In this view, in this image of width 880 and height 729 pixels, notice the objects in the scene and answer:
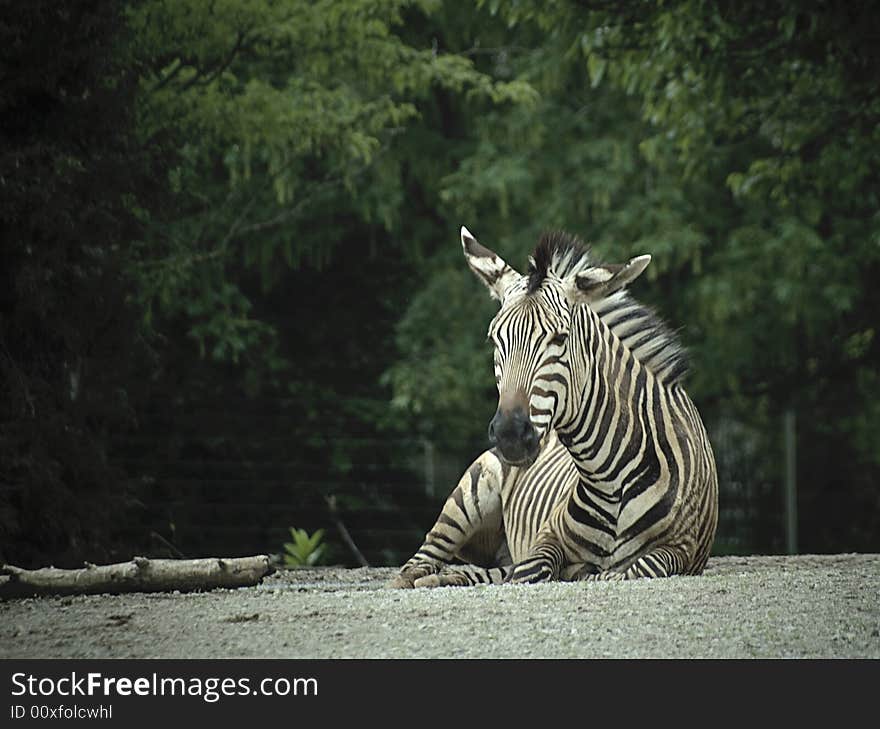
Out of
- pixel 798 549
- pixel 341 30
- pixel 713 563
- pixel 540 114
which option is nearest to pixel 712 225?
pixel 540 114

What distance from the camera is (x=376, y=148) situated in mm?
16438

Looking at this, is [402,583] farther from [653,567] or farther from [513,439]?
[513,439]

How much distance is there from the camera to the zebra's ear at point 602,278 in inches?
321

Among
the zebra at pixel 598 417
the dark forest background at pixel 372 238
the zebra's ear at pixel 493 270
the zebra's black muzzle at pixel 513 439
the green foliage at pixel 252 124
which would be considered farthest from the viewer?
the green foliage at pixel 252 124

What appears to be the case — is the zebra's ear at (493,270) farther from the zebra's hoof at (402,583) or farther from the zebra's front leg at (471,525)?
the zebra's hoof at (402,583)

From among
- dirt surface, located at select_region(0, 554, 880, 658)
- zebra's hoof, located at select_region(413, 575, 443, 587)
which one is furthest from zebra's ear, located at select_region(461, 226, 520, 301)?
dirt surface, located at select_region(0, 554, 880, 658)

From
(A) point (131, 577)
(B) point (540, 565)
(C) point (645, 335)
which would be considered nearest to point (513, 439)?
(B) point (540, 565)

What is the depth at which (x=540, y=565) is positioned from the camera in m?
8.16

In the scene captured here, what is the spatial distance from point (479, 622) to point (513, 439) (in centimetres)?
129

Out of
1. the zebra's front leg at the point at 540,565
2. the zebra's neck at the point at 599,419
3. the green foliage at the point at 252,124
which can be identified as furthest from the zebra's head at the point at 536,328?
the green foliage at the point at 252,124

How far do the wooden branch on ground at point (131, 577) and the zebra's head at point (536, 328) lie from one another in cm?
138

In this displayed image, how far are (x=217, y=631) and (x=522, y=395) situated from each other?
6.83 ft

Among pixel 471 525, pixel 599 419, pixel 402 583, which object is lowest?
pixel 402 583
